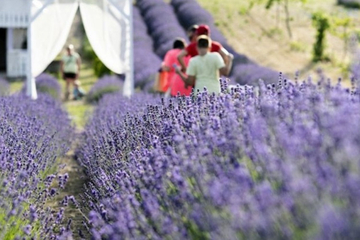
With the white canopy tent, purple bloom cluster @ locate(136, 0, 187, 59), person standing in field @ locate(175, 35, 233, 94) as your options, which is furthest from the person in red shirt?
purple bloom cluster @ locate(136, 0, 187, 59)

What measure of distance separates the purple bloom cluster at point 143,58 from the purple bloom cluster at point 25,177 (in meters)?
5.21

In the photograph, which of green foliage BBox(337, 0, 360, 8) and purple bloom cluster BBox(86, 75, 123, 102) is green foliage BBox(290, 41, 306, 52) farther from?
purple bloom cluster BBox(86, 75, 123, 102)

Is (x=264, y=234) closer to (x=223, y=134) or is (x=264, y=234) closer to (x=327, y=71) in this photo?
(x=223, y=134)

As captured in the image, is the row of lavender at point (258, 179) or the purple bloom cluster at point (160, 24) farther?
the purple bloom cluster at point (160, 24)

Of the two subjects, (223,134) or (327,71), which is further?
(327,71)

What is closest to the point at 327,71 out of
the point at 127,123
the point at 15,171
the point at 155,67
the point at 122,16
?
the point at 155,67

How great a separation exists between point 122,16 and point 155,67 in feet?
8.33

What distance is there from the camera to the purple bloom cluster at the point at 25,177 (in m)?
3.15

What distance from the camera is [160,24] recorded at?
64.8 feet

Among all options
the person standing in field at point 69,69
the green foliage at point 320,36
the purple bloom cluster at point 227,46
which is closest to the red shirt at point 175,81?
the purple bloom cluster at point 227,46

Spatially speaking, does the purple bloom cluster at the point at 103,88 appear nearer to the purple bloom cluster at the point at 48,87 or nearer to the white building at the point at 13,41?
the purple bloom cluster at the point at 48,87

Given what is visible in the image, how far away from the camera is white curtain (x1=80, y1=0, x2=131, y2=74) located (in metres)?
10.4

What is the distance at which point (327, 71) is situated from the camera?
16.5 metres

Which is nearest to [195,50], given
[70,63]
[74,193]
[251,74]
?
[74,193]
